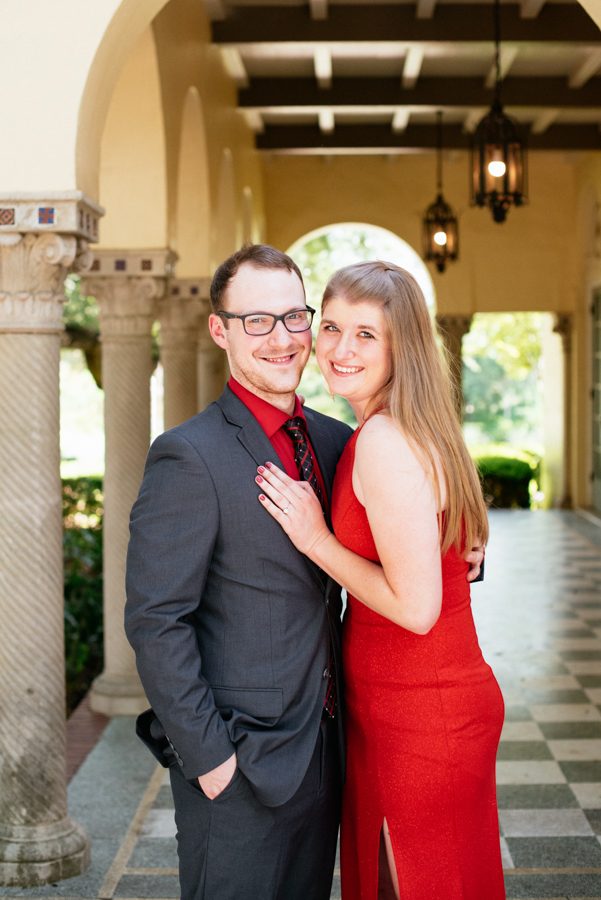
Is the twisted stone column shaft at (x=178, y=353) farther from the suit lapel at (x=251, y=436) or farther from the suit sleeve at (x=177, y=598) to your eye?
the suit sleeve at (x=177, y=598)

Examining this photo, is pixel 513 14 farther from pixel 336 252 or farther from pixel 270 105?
pixel 336 252

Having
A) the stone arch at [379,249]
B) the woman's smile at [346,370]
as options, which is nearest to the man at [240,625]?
the woman's smile at [346,370]

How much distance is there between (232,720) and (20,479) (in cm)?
170

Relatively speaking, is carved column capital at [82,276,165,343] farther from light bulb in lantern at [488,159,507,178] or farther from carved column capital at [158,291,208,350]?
light bulb in lantern at [488,159,507,178]

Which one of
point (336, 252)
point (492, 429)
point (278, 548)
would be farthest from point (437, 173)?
point (492, 429)

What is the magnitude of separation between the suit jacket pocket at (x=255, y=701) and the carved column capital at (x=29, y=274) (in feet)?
6.17

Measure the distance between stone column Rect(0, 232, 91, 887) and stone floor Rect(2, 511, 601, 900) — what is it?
0.60 ft

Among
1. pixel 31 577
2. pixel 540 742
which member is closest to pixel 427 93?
pixel 540 742

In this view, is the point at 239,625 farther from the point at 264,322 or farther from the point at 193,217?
the point at 193,217

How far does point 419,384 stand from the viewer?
204 cm

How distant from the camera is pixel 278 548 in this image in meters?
2.10

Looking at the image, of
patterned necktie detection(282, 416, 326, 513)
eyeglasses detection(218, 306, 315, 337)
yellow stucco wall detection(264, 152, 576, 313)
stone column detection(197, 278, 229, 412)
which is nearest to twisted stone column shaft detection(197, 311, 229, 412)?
stone column detection(197, 278, 229, 412)

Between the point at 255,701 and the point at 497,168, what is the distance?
4.73 metres

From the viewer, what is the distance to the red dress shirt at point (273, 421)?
2.20 meters
